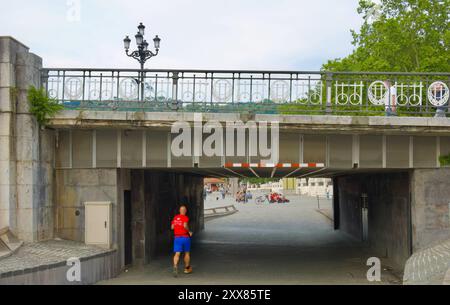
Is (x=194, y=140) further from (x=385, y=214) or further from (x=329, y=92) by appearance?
(x=385, y=214)

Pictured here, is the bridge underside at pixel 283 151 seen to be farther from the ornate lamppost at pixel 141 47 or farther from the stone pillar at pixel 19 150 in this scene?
the ornate lamppost at pixel 141 47

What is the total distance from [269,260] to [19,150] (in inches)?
362

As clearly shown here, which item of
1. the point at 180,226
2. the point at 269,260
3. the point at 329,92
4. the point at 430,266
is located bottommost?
the point at 269,260

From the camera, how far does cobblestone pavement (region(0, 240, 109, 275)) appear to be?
409 inches

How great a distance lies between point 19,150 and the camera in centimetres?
1280

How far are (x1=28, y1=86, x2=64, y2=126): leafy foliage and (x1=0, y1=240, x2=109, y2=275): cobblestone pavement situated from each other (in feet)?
10.1

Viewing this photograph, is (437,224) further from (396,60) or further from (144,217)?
(396,60)

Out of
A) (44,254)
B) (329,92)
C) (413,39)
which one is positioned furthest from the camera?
(413,39)

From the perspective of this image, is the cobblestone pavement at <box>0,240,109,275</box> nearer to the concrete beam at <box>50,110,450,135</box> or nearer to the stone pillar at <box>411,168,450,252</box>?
the concrete beam at <box>50,110,450,135</box>

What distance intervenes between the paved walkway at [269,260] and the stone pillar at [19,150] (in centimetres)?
254

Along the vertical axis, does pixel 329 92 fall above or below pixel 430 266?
above

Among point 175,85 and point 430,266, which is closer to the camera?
point 430,266

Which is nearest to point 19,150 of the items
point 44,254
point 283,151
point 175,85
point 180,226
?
point 44,254

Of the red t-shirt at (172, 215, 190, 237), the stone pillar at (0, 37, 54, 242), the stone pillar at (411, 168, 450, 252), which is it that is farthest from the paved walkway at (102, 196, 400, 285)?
the stone pillar at (0, 37, 54, 242)
